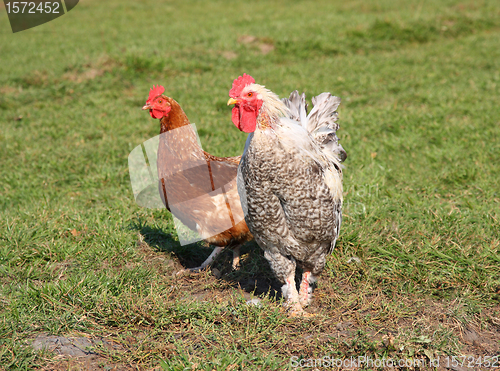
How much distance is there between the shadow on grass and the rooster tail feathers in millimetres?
1142

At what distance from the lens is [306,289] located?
3.05m

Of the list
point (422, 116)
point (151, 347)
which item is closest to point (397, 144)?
point (422, 116)

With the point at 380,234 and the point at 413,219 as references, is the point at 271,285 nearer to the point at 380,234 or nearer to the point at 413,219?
the point at 380,234

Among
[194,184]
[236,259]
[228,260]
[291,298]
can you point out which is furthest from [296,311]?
[194,184]

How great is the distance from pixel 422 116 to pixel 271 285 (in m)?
4.28

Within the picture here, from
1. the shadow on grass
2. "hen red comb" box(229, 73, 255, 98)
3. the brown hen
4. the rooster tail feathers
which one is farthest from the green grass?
"hen red comb" box(229, 73, 255, 98)

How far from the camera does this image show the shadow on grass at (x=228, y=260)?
339 cm

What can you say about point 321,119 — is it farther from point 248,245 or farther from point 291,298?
point 291,298

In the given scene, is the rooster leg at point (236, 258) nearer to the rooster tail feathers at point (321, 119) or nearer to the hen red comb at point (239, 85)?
the rooster tail feathers at point (321, 119)

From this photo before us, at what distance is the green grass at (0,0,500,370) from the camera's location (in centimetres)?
262

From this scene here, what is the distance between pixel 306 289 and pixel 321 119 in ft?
4.53

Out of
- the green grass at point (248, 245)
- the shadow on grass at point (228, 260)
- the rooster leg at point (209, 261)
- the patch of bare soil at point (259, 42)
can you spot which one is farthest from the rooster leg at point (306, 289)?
the patch of bare soil at point (259, 42)

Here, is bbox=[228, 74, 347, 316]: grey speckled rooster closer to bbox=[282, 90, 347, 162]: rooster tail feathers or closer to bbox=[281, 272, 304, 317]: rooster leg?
bbox=[281, 272, 304, 317]: rooster leg

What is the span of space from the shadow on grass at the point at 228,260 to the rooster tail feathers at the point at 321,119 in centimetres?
114
